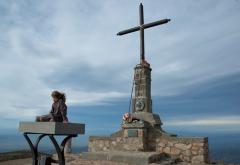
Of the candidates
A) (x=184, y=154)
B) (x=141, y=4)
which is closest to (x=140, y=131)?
(x=184, y=154)

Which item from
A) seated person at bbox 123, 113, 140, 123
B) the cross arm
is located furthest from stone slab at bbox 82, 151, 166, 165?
the cross arm

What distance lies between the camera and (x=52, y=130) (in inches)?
182

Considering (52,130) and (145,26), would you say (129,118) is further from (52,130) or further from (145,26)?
(52,130)

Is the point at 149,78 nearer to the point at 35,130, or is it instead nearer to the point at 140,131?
the point at 140,131

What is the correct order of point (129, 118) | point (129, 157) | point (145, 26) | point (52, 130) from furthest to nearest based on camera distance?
point (145, 26), point (129, 118), point (129, 157), point (52, 130)

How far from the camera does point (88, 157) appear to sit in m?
10.1

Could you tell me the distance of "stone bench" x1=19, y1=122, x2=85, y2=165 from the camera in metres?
4.64

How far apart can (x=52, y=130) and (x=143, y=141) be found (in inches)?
273

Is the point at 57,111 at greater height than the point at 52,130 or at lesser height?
greater

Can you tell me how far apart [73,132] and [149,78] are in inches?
313

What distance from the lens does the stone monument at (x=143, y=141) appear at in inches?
395

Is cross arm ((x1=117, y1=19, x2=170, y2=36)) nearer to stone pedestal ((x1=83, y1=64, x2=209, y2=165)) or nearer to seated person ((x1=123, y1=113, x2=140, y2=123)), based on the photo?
stone pedestal ((x1=83, y1=64, x2=209, y2=165))

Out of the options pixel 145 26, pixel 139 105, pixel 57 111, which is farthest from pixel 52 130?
pixel 145 26

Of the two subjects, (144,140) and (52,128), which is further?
(144,140)
